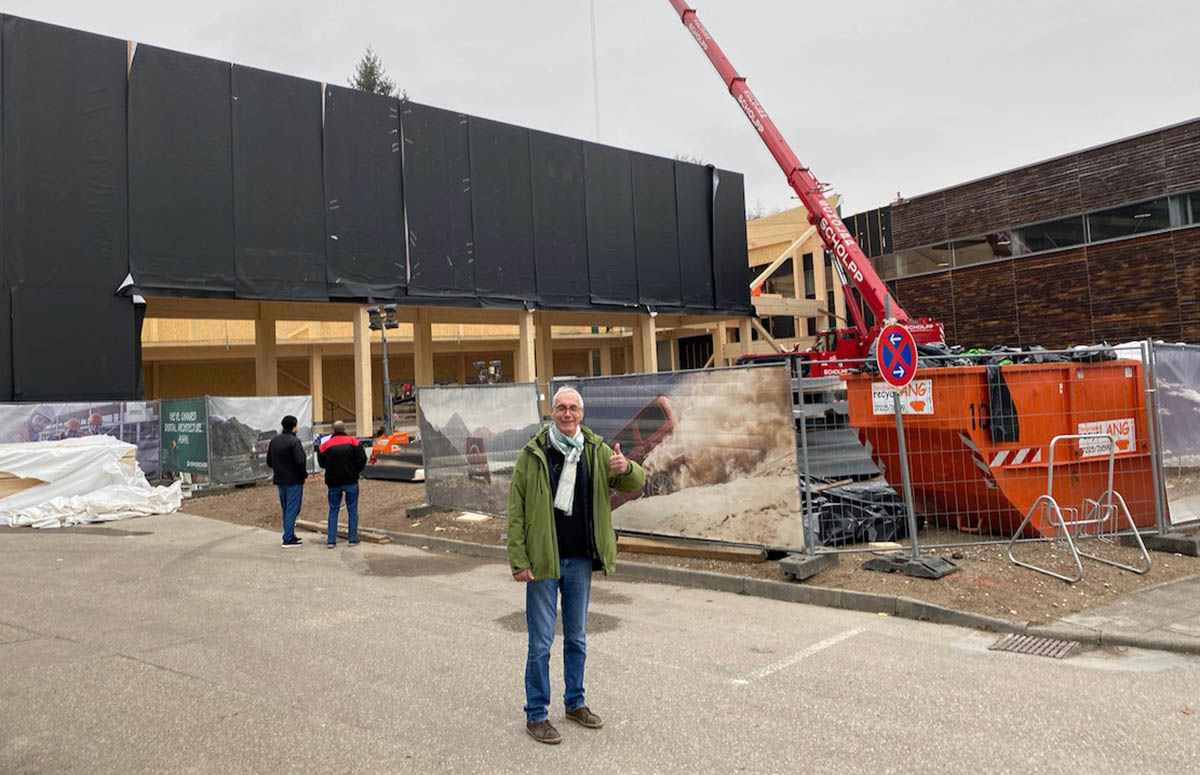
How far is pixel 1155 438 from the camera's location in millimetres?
8625

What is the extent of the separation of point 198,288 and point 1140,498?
70.3 feet

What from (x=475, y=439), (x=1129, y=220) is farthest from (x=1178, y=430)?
(x=1129, y=220)

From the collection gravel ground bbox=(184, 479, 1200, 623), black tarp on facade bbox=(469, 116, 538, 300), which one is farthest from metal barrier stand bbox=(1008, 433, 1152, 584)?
black tarp on facade bbox=(469, 116, 538, 300)

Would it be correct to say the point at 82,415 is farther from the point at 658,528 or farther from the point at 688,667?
the point at 688,667

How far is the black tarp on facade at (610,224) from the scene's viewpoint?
30.5m

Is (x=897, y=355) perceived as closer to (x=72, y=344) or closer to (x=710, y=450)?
(x=710, y=450)

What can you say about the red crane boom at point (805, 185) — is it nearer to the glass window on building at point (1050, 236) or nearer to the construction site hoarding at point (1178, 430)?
the glass window on building at point (1050, 236)

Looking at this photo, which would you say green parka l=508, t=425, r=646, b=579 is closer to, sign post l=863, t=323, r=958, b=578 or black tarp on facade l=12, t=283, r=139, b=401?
sign post l=863, t=323, r=958, b=578

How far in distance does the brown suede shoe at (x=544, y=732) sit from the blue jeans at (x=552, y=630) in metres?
0.03

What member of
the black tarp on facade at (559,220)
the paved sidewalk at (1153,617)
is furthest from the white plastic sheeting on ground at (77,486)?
the paved sidewalk at (1153,617)

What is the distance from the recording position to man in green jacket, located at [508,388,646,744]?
4.39 meters

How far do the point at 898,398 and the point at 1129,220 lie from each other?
76.6ft

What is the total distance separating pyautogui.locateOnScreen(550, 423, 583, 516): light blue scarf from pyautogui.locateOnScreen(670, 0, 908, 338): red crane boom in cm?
1644

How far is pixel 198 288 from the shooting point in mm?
21672
